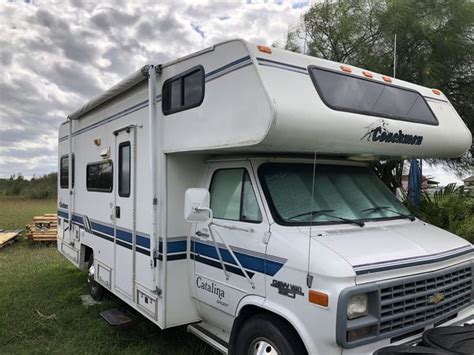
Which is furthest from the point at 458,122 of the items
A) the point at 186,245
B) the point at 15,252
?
the point at 15,252

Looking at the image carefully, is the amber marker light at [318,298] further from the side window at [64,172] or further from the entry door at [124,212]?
the side window at [64,172]

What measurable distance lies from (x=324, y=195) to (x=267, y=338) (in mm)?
1323

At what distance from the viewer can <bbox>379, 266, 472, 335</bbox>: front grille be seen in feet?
9.88

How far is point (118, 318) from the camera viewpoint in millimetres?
5141

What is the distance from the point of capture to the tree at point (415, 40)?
28.8 feet

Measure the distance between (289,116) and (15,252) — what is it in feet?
36.5

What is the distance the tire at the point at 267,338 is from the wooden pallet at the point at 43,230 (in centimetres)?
1104

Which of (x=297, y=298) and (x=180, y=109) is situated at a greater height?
(x=180, y=109)

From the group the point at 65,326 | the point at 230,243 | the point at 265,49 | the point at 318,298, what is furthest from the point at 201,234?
the point at 65,326

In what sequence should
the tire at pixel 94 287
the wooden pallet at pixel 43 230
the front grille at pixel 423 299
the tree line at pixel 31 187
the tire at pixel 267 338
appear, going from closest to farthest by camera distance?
the front grille at pixel 423 299, the tire at pixel 267 338, the tire at pixel 94 287, the wooden pallet at pixel 43 230, the tree line at pixel 31 187

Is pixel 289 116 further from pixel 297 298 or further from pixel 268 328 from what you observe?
pixel 268 328

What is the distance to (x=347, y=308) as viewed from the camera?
2834 mm

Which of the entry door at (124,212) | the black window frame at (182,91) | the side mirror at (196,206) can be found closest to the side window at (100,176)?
the entry door at (124,212)

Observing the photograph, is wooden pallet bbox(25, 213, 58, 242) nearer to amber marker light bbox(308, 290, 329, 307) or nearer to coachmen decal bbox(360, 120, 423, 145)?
coachmen decal bbox(360, 120, 423, 145)
